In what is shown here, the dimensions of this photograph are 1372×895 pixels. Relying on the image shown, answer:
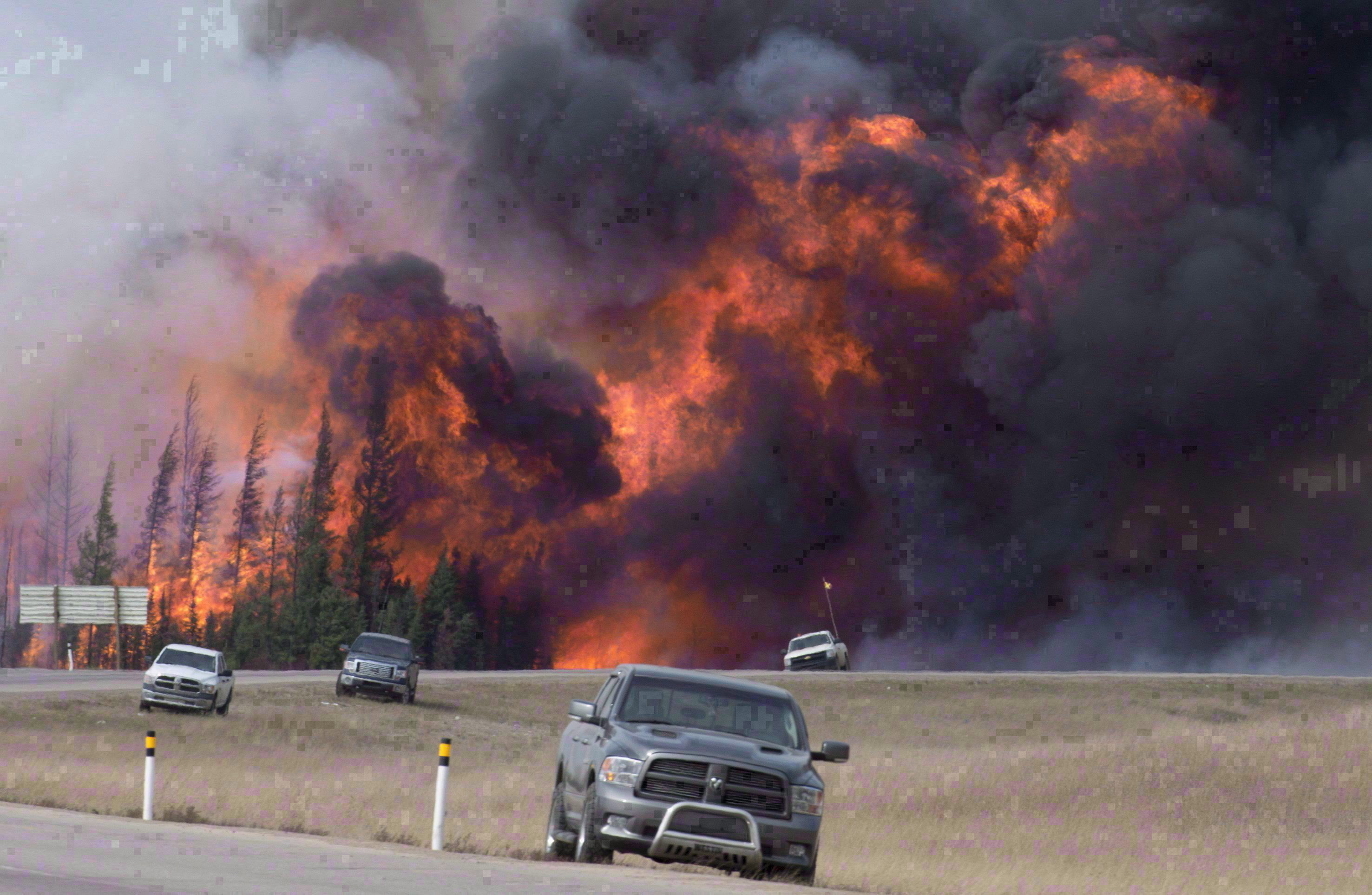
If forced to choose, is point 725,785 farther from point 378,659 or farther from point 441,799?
point 378,659

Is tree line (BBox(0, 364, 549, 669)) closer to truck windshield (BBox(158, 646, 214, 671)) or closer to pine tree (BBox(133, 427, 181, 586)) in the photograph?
pine tree (BBox(133, 427, 181, 586))

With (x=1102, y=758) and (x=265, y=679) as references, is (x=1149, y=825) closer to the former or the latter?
(x=1102, y=758)

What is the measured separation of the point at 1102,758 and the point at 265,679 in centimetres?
2982

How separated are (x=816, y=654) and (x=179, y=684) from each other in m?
32.2

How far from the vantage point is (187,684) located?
42.3 metres

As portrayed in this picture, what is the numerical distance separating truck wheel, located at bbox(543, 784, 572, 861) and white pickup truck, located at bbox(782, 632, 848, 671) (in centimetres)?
5251

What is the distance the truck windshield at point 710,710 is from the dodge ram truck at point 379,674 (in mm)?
33620

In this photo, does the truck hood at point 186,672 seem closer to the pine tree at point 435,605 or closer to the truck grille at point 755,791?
the truck grille at point 755,791

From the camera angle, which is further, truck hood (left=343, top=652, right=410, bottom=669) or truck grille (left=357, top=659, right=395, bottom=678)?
truck hood (left=343, top=652, right=410, bottom=669)

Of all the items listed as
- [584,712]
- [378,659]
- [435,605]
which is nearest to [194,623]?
[435,605]

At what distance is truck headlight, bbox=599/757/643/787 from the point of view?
48.6 ft

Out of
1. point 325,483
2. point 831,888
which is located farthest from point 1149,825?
point 325,483

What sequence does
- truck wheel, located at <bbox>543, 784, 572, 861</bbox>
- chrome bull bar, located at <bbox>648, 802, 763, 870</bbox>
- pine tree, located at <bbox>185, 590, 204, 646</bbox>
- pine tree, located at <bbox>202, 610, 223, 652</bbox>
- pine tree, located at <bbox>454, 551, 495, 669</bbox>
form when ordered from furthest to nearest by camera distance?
pine tree, located at <bbox>185, 590, 204, 646</bbox> < pine tree, located at <bbox>202, 610, 223, 652</bbox> < pine tree, located at <bbox>454, 551, 495, 669</bbox> < truck wheel, located at <bbox>543, 784, 572, 861</bbox> < chrome bull bar, located at <bbox>648, 802, 763, 870</bbox>

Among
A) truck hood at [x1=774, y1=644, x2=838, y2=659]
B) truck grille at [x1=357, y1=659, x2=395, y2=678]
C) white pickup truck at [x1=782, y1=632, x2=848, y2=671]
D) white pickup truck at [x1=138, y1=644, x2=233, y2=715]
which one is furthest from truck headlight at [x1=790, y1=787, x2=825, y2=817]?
truck hood at [x1=774, y1=644, x2=838, y2=659]
